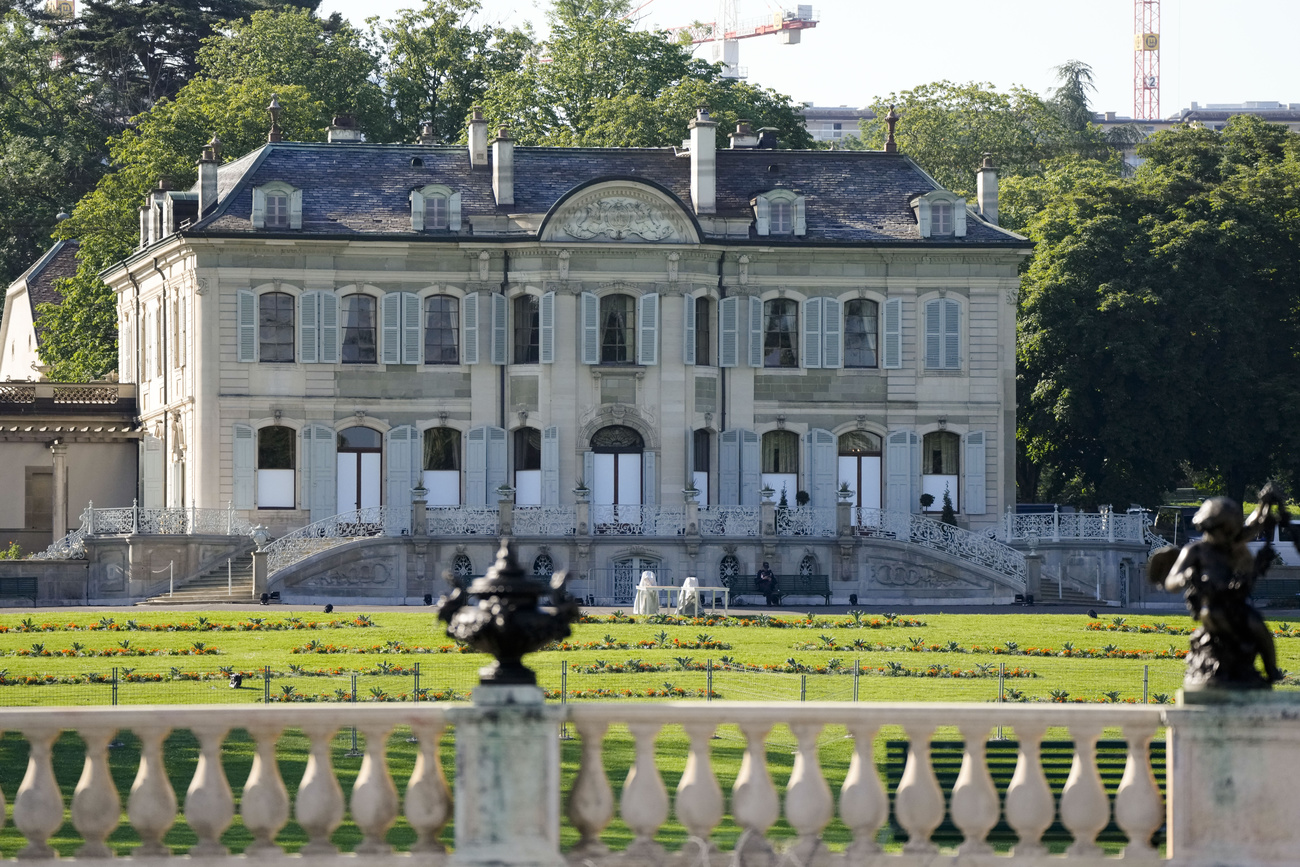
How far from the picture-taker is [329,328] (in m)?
51.6

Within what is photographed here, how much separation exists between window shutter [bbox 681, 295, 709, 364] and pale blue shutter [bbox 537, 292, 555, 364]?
3.00m

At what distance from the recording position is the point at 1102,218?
184ft

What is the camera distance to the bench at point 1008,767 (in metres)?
14.4

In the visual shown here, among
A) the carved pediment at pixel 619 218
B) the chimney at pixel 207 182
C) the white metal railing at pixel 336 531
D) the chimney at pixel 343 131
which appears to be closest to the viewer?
the white metal railing at pixel 336 531

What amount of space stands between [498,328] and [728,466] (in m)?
6.23

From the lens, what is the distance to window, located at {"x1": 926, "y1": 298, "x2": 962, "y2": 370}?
53156 mm

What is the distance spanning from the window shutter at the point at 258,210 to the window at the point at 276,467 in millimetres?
4651

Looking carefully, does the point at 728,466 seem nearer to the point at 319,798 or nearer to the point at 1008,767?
the point at 1008,767

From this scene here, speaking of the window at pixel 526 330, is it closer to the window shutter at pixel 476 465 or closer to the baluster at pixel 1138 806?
the window shutter at pixel 476 465

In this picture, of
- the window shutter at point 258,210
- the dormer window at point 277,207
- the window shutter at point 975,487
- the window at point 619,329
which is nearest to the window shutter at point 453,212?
the dormer window at point 277,207

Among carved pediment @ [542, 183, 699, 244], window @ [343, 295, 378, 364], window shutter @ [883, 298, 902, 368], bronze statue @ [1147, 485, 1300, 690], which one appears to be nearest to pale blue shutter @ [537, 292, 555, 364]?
carved pediment @ [542, 183, 699, 244]

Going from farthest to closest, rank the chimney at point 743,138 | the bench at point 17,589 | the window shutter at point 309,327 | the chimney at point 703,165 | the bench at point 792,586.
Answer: the chimney at point 743,138, the chimney at point 703,165, the window shutter at point 309,327, the bench at point 792,586, the bench at point 17,589

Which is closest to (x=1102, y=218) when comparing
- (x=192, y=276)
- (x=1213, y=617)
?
(x=192, y=276)

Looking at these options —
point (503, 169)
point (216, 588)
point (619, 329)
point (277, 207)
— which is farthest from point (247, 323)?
point (619, 329)
